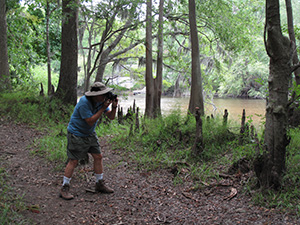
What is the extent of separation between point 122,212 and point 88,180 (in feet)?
4.35

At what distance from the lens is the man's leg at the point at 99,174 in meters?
4.53

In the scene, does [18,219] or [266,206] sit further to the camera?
[266,206]

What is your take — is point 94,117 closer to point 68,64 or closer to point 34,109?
point 34,109

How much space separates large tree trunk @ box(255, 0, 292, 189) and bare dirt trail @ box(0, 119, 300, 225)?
0.51m

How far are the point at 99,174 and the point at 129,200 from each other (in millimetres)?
663

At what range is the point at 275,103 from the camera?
384 cm

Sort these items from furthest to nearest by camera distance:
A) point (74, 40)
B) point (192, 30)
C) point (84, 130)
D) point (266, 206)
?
1. point (74, 40)
2. point (192, 30)
3. point (84, 130)
4. point (266, 206)

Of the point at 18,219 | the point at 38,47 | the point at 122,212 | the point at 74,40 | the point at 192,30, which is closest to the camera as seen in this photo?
the point at 18,219

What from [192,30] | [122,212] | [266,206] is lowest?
[122,212]

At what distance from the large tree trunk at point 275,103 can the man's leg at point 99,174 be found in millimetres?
2465

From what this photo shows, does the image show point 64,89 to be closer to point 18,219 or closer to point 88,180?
point 88,180

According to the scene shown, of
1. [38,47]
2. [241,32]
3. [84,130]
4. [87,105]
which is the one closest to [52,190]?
[84,130]

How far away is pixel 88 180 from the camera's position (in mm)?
5129

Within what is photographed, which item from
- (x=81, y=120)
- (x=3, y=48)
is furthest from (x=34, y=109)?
(x=81, y=120)
